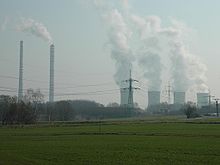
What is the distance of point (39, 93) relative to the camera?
15300 cm

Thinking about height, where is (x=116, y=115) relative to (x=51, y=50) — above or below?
below

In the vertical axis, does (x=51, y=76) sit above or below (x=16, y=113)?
above

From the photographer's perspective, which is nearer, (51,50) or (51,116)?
(51,116)

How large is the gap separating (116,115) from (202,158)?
149 m

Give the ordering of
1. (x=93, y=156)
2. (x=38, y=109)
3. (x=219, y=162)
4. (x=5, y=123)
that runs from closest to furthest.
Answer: (x=219, y=162), (x=93, y=156), (x=5, y=123), (x=38, y=109)

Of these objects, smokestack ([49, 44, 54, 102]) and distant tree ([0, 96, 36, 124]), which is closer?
distant tree ([0, 96, 36, 124])

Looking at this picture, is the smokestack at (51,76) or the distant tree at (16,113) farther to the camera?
the smokestack at (51,76)

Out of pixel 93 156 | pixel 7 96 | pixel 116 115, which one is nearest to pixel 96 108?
pixel 116 115

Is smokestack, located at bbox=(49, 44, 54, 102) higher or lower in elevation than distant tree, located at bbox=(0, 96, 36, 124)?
higher

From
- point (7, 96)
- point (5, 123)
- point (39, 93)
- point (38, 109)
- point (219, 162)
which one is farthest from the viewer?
point (39, 93)

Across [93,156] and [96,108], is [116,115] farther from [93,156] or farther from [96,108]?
[93,156]

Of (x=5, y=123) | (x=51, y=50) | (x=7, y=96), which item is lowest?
(x=5, y=123)

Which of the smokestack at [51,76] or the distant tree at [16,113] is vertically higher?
the smokestack at [51,76]

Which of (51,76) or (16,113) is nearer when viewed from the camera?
(16,113)
